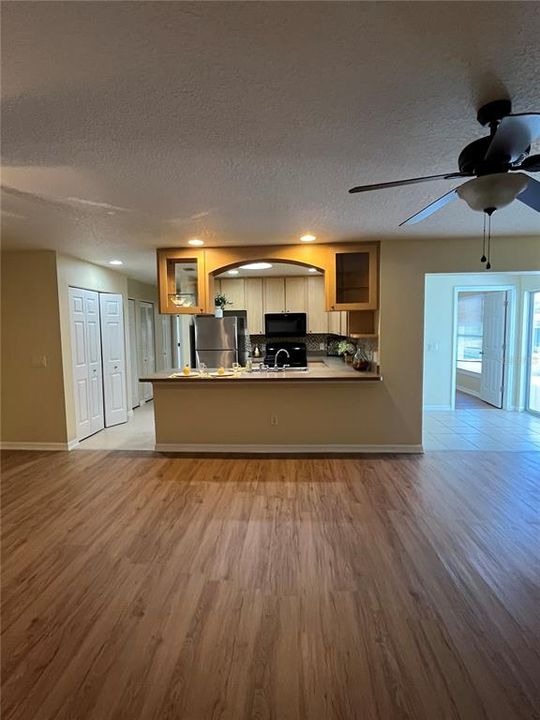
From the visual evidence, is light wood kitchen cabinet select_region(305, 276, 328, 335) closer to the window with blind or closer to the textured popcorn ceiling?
the window with blind

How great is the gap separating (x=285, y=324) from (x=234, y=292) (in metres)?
1.03

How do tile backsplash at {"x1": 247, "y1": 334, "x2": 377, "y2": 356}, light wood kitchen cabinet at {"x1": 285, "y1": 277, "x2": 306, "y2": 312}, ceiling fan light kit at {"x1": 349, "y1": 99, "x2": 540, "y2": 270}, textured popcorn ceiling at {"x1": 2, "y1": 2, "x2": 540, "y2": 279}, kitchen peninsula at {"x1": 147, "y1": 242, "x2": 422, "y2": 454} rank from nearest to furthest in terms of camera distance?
textured popcorn ceiling at {"x1": 2, "y1": 2, "x2": 540, "y2": 279}, ceiling fan light kit at {"x1": 349, "y1": 99, "x2": 540, "y2": 270}, kitchen peninsula at {"x1": 147, "y1": 242, "x2": 422, "y2": 454}, light wood kitchen cabinet at {"x1": 285, "y1": 277, "x2": 306, "y2": 312}, tile backsplash at {"x1": 247, "y1": 334, "x2": 377, "y2": 356}

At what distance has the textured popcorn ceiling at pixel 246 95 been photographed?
118 cm

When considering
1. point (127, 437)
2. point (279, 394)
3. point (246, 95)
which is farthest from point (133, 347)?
point (246, 95)

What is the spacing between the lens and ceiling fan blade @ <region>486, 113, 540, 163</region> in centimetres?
133

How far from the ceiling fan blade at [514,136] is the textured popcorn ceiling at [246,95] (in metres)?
0.23

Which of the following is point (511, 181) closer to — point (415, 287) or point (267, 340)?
point (415, 287)

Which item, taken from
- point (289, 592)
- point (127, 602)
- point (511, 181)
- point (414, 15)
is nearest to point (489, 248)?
point (511, 181)

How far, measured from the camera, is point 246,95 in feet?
5.03

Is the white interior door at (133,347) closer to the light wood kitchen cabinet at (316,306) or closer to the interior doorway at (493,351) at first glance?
the light wood kitchen cabinet at (316,306)

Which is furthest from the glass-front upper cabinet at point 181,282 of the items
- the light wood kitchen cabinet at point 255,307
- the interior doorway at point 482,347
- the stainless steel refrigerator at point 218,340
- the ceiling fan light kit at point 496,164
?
the interior doorway at point 482,347

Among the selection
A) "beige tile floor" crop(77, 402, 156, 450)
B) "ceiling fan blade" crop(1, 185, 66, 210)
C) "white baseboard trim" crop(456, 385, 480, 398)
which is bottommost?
"beige tile floor" crop(77, 402, 156, 450)

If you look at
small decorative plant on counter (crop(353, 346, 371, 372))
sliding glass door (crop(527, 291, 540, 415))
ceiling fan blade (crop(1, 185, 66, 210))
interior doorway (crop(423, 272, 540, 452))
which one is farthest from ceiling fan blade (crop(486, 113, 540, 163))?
sliding glass door (crop(527, 291, 540, 415))

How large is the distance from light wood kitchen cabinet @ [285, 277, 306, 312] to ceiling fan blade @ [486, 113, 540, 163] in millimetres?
4863
